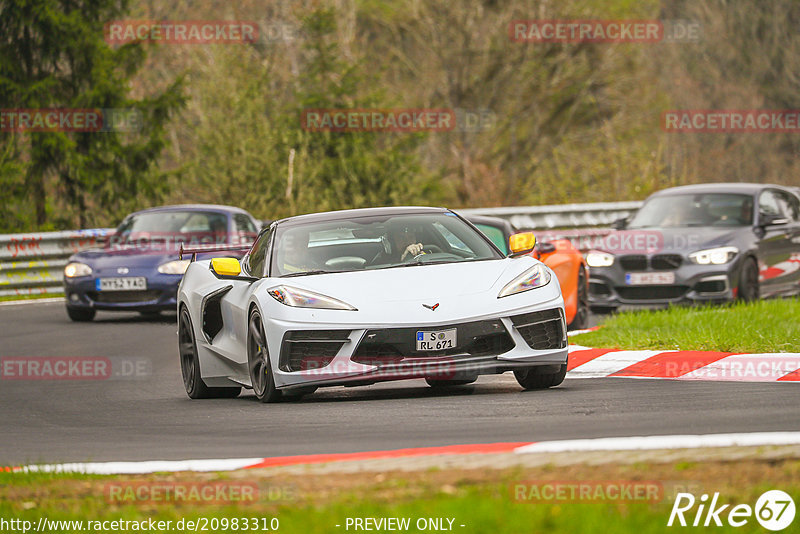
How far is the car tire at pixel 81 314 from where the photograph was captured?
1881cm

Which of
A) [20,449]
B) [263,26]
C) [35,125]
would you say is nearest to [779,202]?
[20,449]

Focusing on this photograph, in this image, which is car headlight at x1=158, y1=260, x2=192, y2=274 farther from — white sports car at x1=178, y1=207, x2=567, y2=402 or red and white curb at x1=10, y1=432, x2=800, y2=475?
red and white curb at x1=10, y1=432, x2=800, y2=475

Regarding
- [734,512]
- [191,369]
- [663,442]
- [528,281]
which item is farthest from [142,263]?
[734,512]

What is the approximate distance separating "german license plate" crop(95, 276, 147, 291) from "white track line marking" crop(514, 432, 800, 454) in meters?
12.3

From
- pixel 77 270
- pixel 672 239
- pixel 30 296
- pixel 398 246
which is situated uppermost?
pixel 398 246

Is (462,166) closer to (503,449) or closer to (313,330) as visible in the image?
(313,330)

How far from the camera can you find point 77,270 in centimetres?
1866

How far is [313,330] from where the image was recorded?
356 inches

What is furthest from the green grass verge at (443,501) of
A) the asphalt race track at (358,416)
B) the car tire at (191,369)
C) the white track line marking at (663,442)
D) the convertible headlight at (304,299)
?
the car tire at (191,369)

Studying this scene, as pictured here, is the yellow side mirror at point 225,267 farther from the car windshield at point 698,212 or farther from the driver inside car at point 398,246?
the car windshield at point 698,212

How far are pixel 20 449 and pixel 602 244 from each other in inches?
416

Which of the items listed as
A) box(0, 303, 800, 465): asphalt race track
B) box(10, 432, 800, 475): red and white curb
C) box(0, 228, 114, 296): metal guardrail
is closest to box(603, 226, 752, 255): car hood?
box(0, 303, 800, 465): asphalt race track

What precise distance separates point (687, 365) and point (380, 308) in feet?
9.36

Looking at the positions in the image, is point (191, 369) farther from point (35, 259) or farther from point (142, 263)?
point (35, 259)
